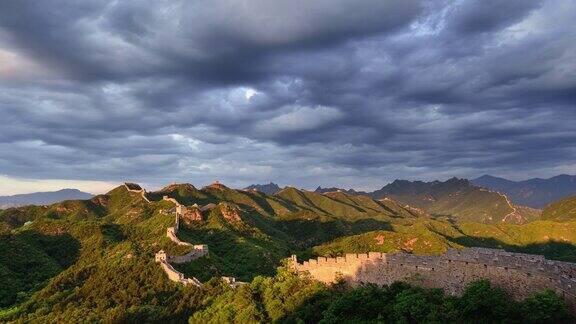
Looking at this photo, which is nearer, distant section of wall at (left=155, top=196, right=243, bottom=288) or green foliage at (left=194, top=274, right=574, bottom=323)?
green foliage at (left=194, top=274, right=574, bottom=323)

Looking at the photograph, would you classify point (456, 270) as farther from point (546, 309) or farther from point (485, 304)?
point (546, 309)

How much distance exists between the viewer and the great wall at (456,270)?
26672mm

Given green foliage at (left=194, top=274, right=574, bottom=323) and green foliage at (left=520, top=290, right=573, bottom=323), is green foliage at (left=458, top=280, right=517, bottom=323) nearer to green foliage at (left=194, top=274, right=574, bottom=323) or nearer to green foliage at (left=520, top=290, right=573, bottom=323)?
green foliage at (left=194, top=274, right=574, bottom=323)

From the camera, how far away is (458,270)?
3189 centimetres

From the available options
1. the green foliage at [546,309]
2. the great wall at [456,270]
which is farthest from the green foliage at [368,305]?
the great wall at [456,270]

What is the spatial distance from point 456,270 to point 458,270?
0.53 ft

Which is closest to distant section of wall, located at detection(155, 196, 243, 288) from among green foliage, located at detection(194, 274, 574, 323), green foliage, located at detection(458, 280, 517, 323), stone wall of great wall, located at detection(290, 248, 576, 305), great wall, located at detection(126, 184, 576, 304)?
green foliage, located at detection(194, 274, 574, 323)

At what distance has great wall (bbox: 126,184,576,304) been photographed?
26672mm

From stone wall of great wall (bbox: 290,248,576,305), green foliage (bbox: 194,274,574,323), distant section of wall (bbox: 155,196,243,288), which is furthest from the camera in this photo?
distant section of wall (bbox: 155,196,243,288)

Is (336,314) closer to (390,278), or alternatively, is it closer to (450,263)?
(390,278)

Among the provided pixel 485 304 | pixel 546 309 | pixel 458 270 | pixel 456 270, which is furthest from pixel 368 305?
pixel 546 309

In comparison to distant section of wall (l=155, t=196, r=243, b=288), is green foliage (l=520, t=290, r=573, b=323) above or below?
above

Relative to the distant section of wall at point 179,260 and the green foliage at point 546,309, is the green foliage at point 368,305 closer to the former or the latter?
the green foliage at point 546,309

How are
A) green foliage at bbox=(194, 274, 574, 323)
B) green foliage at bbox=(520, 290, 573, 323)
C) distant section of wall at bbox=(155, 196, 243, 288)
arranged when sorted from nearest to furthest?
1. green foliage at bbox=(520, 290, 573, 323)
2. green foliage at bbox=(194, 274, 574, 323)
3. distant section of wall at bbox=(155, 196, 243, 288)
